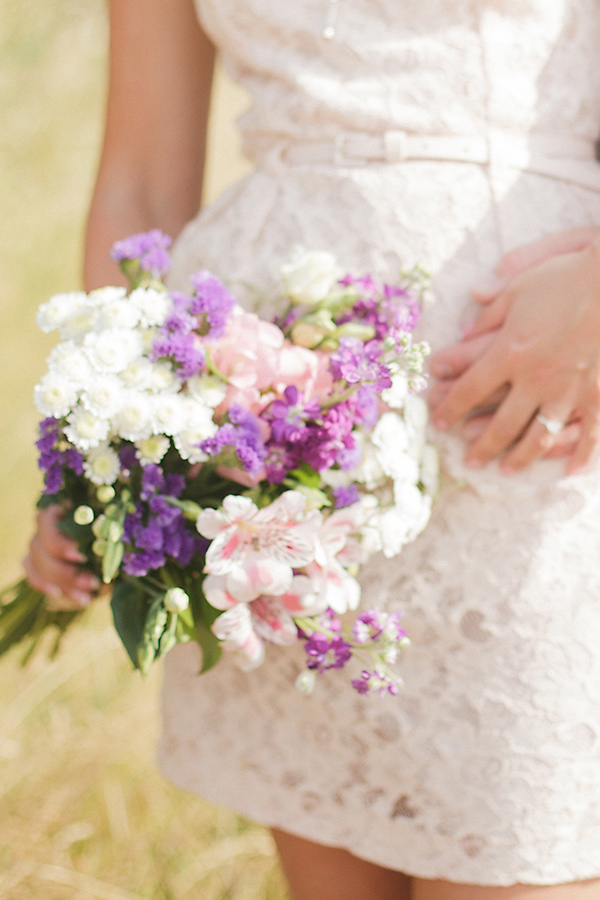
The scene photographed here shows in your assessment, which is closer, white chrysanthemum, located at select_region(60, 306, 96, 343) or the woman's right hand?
white chrysanthemum, located at select_region(60, 306, 96, 343)

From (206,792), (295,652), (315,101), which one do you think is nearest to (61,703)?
(206,792)

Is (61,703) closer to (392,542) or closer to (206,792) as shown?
(206,792)

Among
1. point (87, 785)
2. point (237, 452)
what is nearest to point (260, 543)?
point (237, 452)

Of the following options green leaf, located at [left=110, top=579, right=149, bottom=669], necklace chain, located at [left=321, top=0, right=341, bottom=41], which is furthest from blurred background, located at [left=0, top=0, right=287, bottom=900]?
necklace chain, located at [left=321, top=0, right=341, bottom=41]

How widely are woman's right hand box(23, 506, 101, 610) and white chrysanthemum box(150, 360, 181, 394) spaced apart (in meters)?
0.25

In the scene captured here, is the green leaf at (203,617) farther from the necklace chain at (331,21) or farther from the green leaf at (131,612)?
the necklace chain at (331,21)

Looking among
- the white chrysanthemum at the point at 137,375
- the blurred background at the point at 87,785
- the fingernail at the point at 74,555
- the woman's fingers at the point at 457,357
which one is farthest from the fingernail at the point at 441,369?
the blurred background at the point at 87,785

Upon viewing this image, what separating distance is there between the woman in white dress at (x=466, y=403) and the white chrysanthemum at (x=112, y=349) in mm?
258

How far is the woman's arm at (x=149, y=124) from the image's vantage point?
1159 millimetres

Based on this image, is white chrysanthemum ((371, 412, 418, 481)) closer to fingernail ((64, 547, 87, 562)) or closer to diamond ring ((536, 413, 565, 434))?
diamond ring ((536, 413, 565, 434))

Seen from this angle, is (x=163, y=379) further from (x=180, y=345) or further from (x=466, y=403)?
(x=466, y=403)

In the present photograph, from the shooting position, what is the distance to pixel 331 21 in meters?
0.94

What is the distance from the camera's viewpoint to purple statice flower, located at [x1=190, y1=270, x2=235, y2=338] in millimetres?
793

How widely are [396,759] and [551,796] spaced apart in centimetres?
17
